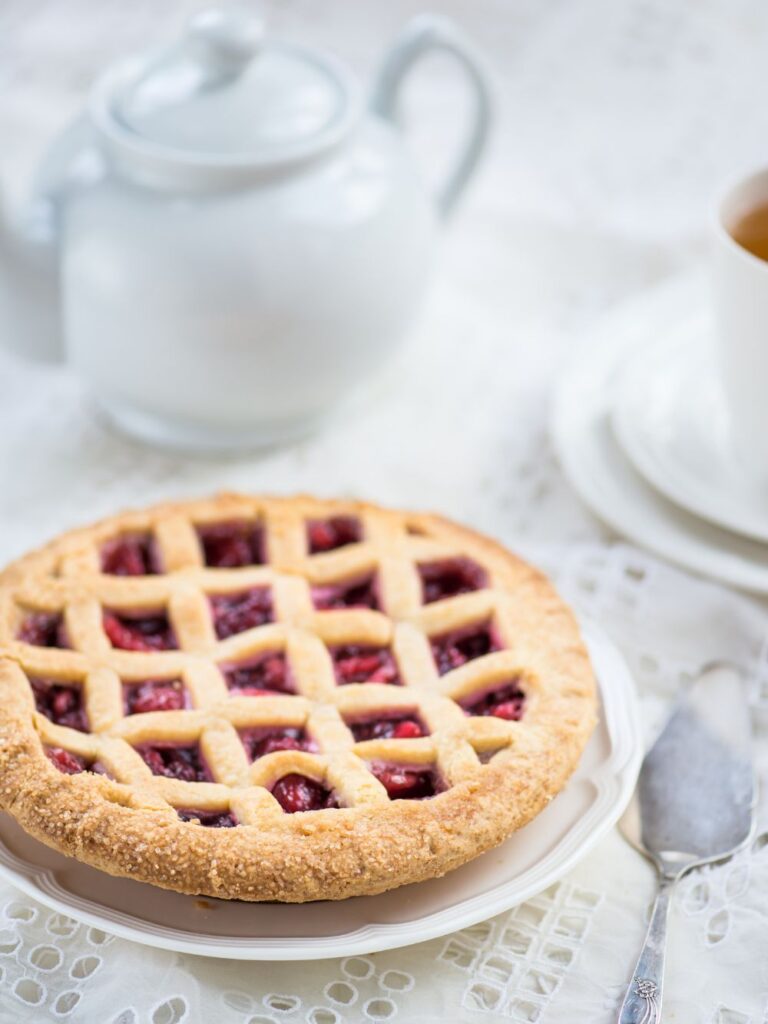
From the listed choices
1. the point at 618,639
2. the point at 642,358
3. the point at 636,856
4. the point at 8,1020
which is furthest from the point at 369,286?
the point at 8,1020

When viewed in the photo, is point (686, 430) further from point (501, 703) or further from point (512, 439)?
point (501, 703)

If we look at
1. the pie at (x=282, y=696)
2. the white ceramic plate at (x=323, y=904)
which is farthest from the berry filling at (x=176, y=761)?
the white ceramic plate at (x=323, y=904)

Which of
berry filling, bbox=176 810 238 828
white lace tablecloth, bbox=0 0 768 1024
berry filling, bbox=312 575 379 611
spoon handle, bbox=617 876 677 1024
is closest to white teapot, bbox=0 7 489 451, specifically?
white lace tablecloth, bbox=0 0 768 1024

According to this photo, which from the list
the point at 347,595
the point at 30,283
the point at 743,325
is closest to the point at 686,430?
the point at 743,325

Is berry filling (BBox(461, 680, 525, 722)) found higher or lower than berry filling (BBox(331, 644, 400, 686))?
higher

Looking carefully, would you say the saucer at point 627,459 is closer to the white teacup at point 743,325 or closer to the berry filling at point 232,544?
the white teacup at point 743,325

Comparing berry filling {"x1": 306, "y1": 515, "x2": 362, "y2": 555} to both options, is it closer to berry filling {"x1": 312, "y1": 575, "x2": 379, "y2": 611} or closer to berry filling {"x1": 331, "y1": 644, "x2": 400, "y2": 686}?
berry filling {"x1": 312, "y1": 575, "x2": 379, "y2": 611}

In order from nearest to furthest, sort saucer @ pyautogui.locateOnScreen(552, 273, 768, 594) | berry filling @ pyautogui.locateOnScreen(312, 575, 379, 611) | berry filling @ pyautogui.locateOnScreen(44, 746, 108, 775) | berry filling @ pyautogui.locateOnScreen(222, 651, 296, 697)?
berry filling @ pyautogui.locateOnScreen(44, 746, 108, 775), berry filling @ pyautogui.locateOnScreen(222, 651, 296, 697), berry filling @ pyautogui.locateOnScreen(312, 575, 379, 611), saucer @ pyautogui.locateOnScreen(552, 273, 768, 594)
